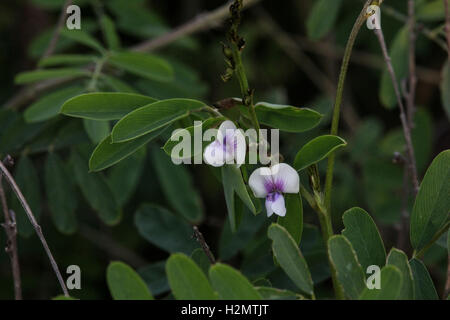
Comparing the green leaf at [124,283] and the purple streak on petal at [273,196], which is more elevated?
the purple streak on petal at [273,196]

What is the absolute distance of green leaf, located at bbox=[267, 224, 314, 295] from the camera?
2.91 feet

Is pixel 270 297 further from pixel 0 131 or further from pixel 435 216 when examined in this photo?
pixel 0 131

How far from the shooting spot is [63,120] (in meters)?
1.50

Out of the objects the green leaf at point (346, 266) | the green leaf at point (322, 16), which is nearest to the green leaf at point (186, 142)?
the green leaf at point (346, 266)

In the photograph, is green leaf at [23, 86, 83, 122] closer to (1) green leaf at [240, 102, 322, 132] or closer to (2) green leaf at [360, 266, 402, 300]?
(1) green leaf at [240, 102, 322, 132]

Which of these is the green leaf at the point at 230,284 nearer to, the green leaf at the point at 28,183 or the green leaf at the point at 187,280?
the green leaf at the point at 187,280

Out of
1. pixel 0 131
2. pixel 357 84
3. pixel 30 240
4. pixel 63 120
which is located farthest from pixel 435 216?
pixel 357 84

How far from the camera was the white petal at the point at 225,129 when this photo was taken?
0.93 m

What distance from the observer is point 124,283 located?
864 millimetres

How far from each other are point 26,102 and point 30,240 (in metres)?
0.48

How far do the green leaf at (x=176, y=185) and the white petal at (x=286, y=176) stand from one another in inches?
26.7

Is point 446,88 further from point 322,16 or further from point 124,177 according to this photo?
point 124,177

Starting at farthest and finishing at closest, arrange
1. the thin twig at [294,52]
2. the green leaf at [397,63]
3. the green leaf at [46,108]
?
the thin twig at [294,52] → the green leaf at [397,63] → the green leaf at [46,108]

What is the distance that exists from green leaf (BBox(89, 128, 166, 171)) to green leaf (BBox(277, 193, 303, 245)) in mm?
234
